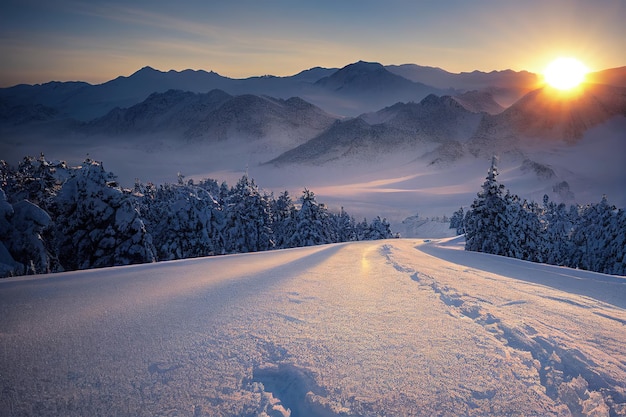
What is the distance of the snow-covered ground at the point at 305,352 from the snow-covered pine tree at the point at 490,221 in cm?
2257

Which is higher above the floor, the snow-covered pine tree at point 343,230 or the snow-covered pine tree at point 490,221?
the snow-covered pine tree at point 490,221

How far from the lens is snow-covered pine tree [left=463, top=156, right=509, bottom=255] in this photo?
2619cm

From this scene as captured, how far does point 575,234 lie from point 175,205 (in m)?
40.2

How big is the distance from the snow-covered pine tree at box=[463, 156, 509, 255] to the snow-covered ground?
2257cm

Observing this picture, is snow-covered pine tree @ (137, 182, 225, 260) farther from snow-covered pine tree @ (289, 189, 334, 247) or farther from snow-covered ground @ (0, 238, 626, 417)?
snow-covered ground @ (0, 238, 626, 417)

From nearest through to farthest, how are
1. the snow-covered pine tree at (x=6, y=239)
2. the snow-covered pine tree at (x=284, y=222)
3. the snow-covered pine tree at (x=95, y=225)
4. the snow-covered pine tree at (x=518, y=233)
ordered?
the snow-covered pine tree at (x=6, y=239)
the snow-covered pine tree at (x=95, y=225)
the snow-covered pine tree at (x=518, y=233)
the snow-covered pine tree at (x=284, y=222)

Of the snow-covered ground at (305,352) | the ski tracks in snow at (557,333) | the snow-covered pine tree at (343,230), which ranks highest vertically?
the ski tracks in snow at (557,333)

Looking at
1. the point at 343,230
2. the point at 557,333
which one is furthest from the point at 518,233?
the point at 343,230

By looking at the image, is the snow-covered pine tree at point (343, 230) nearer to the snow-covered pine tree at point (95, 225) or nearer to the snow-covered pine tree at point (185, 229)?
the snow-covered pine tree at point (185, 229)

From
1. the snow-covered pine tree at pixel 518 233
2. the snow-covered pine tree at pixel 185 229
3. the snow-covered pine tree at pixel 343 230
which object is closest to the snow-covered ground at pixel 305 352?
the snow-covered pine tree at pixel 185 229

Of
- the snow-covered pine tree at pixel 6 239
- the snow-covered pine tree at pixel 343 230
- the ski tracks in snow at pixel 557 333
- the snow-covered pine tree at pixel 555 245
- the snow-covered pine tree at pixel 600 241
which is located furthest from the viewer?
the snow-covered pine tree at pixel 343 230

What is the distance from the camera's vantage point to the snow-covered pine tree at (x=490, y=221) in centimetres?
2619

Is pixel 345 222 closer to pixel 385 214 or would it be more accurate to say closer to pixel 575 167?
pixel 385 214

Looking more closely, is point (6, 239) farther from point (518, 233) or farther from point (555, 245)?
point (555, 245)
